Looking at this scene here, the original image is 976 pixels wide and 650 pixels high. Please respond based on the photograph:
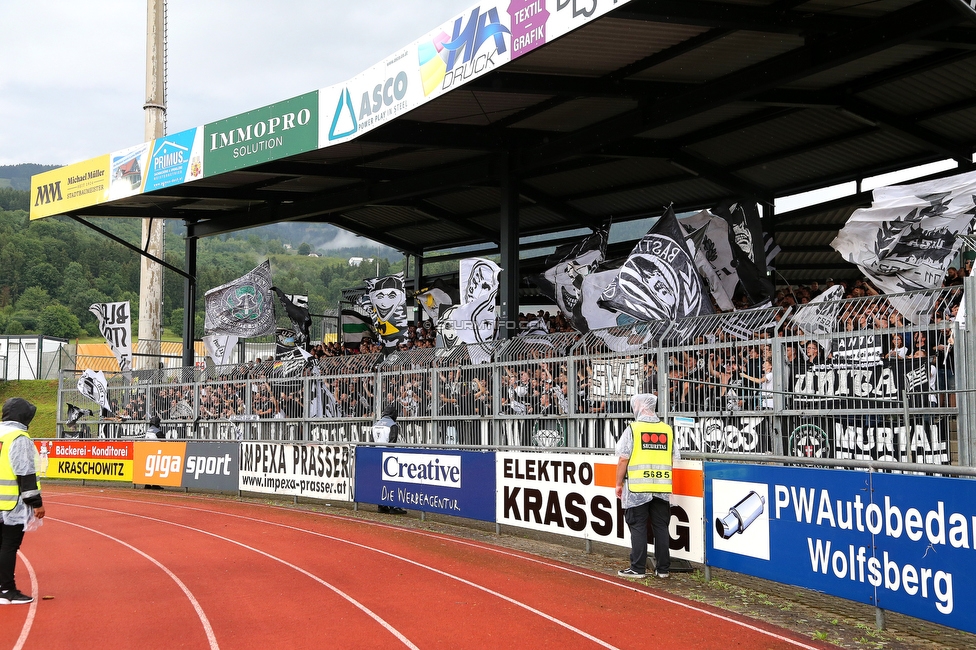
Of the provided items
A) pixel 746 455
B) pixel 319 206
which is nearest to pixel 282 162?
pixel 319 206

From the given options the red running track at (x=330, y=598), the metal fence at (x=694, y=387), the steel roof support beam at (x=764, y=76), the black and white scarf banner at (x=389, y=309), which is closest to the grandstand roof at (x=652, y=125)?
the steel roof support beam at (x=764, y=76)

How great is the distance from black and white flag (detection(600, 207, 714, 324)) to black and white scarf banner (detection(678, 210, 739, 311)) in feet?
4.38

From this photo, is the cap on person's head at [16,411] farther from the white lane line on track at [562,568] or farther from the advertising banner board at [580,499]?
the advertising banner board at [580,499]

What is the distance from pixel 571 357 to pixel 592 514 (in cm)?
286

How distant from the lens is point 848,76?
1736 centimetres

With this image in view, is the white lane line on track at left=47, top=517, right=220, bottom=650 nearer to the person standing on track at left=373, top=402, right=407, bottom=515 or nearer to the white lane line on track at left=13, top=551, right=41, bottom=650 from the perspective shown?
the white lane line on track at left=13, top=551, right=41, bottom=650

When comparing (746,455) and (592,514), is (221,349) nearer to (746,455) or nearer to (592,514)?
(592,514)

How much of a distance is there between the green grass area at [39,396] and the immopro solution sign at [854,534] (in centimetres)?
3776

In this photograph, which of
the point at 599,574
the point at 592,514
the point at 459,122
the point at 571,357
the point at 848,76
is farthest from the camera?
the point at 459,122

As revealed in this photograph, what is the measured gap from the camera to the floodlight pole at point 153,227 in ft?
104

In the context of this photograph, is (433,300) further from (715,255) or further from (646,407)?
(646,407)

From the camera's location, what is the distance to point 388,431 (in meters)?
17.5

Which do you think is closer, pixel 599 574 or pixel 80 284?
pixel 599 574

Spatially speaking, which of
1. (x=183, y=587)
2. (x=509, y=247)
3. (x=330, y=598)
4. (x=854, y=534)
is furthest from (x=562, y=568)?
(x=509, y=247)
